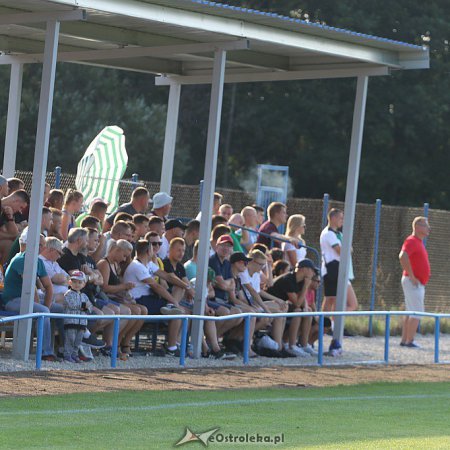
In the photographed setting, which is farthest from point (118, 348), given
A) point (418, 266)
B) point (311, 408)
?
point (418, 266)

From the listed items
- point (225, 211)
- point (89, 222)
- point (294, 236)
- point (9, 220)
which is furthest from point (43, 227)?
point (294, 236)

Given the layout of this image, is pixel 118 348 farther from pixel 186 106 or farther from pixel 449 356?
pixel 186 106

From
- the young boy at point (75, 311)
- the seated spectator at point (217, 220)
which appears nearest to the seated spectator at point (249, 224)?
the seated spectator at point (217, 220)

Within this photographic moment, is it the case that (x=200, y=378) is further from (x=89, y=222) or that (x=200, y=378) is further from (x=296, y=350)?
(x=296, y=350)

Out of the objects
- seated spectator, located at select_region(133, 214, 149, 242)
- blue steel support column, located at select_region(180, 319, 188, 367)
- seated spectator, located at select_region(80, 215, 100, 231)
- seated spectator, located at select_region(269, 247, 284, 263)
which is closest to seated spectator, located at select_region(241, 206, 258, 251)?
seated spectator, located at select_region(269, 247, 284, 263)

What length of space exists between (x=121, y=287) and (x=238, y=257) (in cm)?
196

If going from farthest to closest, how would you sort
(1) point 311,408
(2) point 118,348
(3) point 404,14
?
(3) point 404,14, (2) point 118,348, (1) point 311,408

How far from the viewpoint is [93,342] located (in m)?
14.5

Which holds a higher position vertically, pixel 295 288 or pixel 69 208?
pixel 69 208

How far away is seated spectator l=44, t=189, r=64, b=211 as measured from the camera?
15867 mm

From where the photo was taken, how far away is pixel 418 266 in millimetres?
19906

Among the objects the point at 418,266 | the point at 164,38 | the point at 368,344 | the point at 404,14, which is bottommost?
the point at 368,344

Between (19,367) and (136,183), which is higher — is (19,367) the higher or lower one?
the lower one

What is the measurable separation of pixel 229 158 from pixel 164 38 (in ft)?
101
